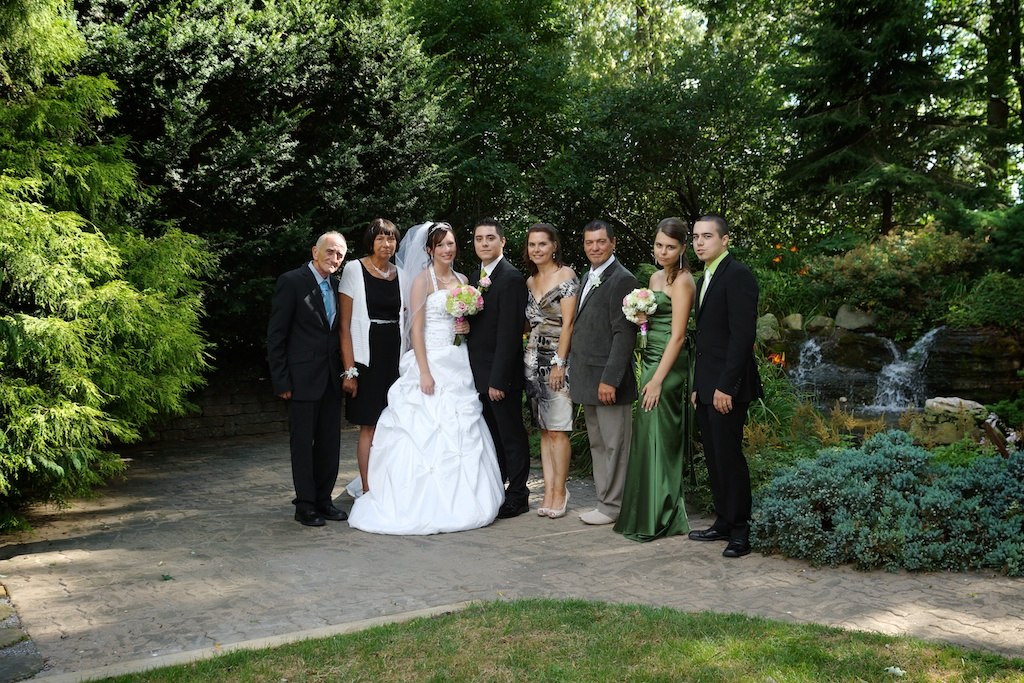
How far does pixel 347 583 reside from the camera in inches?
203

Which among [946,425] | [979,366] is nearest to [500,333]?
[946,425]

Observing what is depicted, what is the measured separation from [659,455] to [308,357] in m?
2.74

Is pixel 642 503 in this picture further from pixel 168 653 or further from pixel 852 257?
pixel 852 257

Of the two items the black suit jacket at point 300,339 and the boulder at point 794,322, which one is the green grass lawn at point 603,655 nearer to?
the black suit jacket at point 300,339

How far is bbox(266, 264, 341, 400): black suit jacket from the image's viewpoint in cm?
652

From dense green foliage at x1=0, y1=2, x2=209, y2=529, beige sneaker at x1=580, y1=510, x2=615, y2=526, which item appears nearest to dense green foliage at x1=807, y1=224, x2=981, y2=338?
beige sneaker at x1=580, y1=510, x2=615, y2=526

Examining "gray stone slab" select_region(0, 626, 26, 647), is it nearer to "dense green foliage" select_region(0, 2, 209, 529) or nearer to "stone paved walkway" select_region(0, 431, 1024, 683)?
"stone paved walkway" select_region(0, 431, 1024, 683)

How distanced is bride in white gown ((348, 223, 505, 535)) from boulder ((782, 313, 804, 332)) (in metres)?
6.60

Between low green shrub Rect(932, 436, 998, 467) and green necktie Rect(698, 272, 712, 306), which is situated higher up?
green necktie Rect(698, 272, 712, 306)

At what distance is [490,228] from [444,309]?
725 millimetres

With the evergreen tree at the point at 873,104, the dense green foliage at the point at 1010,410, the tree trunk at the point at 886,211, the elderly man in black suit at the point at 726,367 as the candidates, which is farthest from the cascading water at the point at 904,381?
the elderly man in black suit at the point at 726,367

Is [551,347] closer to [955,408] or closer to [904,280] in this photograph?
[955,408]

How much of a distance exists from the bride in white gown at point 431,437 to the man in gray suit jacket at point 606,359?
2.79ft

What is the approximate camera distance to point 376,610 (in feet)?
15.4
